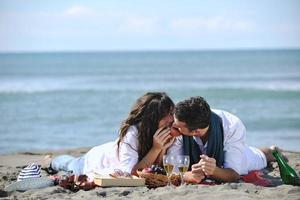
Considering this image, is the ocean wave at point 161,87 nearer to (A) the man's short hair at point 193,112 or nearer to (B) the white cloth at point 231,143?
(B) the white cloth at point 231,143

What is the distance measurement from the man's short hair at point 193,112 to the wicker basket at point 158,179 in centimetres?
64

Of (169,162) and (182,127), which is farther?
(182,127)

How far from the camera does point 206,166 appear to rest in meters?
7.30

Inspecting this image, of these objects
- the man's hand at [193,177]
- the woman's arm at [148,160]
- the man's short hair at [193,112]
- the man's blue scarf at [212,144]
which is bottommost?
the man's hand at [193,177]

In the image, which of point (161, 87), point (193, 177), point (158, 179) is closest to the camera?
point (193, 177)

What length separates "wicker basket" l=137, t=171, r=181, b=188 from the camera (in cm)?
755

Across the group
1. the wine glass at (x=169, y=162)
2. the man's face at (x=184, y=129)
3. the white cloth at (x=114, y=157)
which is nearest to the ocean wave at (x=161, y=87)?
the white cloth at (x=114, y=157)

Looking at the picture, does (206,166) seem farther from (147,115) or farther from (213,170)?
(147,115)

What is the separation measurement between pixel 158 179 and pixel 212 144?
66 cm

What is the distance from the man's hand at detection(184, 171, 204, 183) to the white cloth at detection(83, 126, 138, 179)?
604mm

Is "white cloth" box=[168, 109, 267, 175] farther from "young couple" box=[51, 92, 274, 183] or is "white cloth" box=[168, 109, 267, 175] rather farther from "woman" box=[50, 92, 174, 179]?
"woman" box=[50, 92, 174, 179]

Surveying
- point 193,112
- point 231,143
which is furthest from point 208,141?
point 193,112

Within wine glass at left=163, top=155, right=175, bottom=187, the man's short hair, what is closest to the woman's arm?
wine glass at left=163, top=155, right=175, bottom=187

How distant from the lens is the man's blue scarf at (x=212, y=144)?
7.54m
